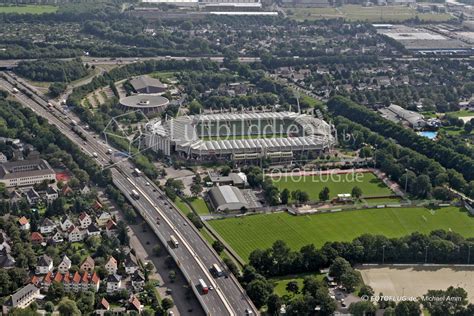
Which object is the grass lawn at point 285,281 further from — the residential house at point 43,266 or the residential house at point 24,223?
the residential house at point 24,223

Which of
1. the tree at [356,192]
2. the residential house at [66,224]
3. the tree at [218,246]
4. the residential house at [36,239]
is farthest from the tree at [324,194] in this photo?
the residential house at [36,239]

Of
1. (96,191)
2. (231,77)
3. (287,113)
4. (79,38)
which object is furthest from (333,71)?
(96,191)

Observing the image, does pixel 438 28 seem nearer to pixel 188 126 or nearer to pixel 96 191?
pixel 188 126

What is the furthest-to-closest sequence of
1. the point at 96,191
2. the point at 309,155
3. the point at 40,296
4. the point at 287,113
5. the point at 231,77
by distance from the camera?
the point at 231,77 → the point at 287,113 → the point at 309,155 → the point at 96,191 → the point at 40,296

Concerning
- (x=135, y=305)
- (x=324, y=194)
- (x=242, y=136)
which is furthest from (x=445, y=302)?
(x=242, y=136)

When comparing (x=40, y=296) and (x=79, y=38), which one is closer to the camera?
(x=40, y=296)

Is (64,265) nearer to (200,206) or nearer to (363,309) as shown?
(200,206)
